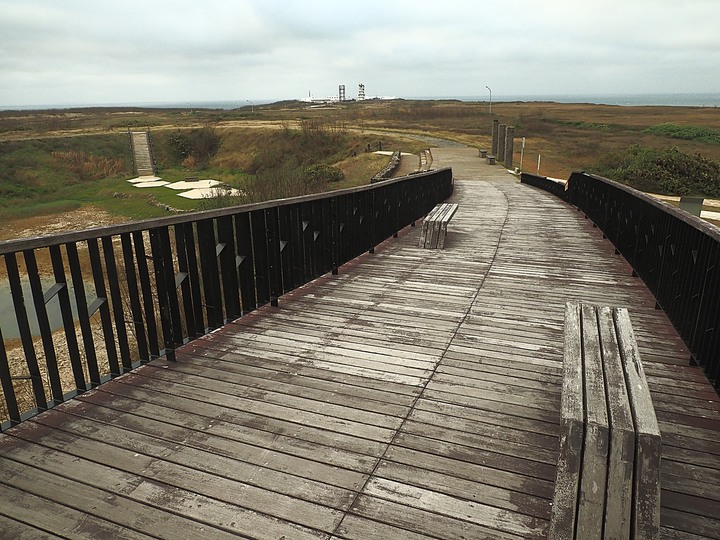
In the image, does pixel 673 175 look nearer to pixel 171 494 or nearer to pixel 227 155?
pixel 171 494

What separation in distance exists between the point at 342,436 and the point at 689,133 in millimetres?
61087

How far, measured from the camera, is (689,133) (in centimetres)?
5075

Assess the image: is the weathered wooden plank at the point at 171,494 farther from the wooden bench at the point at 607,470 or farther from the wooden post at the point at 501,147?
the wooden post at the point at 501,147

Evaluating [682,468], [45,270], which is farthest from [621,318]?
[45,270]

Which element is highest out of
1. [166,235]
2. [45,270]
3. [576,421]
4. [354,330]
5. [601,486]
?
[166,235]

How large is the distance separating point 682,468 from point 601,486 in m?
1.08

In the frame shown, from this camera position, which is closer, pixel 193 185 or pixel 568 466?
pixel 568 466

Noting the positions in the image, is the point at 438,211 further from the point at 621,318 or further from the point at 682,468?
the point at 682,468

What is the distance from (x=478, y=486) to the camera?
2.41m

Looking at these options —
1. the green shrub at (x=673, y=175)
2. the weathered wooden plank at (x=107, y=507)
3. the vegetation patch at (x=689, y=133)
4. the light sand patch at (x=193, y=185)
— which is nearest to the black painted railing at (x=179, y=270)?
the weathered wooden plank at (x=107, y=507)

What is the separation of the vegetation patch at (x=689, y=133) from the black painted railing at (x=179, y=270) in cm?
5455

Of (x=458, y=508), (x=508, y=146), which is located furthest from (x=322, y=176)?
(x=458, y=508)

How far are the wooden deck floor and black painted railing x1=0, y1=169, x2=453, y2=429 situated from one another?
0.20 meters

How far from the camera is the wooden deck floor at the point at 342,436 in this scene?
2215 mm
